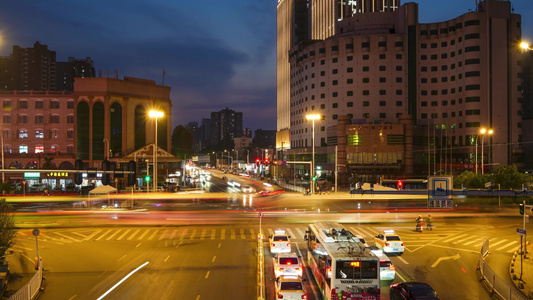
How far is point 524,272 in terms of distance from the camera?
83.9ft

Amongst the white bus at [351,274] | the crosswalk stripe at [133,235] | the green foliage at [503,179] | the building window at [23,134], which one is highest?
the building window at [23,134]

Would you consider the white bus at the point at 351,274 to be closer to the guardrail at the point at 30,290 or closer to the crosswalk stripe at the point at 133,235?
the guardrail at the point at 30,290

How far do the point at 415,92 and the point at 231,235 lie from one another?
90.1 m

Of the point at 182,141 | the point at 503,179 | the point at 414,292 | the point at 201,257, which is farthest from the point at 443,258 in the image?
the point at 182,141

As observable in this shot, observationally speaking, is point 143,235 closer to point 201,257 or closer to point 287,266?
point 201,257

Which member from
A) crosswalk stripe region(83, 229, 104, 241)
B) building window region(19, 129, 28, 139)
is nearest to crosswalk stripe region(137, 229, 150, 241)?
crosswalk stripe region(83, 229, 104, 241)

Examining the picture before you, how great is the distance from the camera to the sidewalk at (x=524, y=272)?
72.1ft

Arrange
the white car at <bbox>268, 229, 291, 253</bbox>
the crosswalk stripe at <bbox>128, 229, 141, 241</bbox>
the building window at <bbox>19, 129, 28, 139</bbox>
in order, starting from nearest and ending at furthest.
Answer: the white car at <bbox>268, 229, 291, 253</bbox>, the crosswalk stripe at <bbox>128, 229, 141, 241</bbox>, the building window at <bbox>19, 129, 28, 139</bbox>

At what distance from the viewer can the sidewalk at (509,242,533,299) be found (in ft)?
72.1

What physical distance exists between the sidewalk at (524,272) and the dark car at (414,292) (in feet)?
21.2

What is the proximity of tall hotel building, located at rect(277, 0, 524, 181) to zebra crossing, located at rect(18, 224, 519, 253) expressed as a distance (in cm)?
5600

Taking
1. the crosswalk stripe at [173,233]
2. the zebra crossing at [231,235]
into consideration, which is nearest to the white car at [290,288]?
the zebra crossing at [231,235]

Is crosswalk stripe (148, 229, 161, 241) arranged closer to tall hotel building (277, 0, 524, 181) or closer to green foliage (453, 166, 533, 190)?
green foliage (453, 166, 533, 190)

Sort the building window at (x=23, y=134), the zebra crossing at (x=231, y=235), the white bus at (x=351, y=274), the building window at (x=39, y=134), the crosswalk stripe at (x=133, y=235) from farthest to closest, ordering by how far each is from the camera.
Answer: the building window at (x=39, y=134) < the building window at (x=23, y=134) < the crosswalk stripe at (x=133, y=235) < the zebra crossing at (x=231, y=235) < the white bus at (x=351, y=274)
